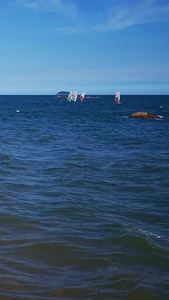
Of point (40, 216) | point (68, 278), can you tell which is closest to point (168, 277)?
point (68, 278)

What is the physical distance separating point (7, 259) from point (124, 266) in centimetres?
268

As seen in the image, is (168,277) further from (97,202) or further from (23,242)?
(97,202)

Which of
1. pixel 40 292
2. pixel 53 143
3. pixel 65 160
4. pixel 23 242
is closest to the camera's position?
pixel 40 292

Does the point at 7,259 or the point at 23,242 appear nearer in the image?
the point at 7,259

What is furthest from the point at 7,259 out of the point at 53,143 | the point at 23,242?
the point at 53,143

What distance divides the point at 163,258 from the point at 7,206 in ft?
18.4

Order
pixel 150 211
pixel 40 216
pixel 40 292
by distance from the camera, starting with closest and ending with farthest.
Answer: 1. pixel 40 292
2. pixel 40 216
3. pixel 150 211

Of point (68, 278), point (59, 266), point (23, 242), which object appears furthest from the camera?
point (23, 242)

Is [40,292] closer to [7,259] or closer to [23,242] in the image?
[7,259]

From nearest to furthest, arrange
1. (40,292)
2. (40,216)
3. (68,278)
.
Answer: (40,292), (68,278), (40,216)

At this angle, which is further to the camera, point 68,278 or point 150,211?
point 150,211

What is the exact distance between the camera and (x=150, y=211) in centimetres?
1150

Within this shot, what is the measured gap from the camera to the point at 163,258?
8.30 metres

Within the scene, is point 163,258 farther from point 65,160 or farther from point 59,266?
point 65,160
